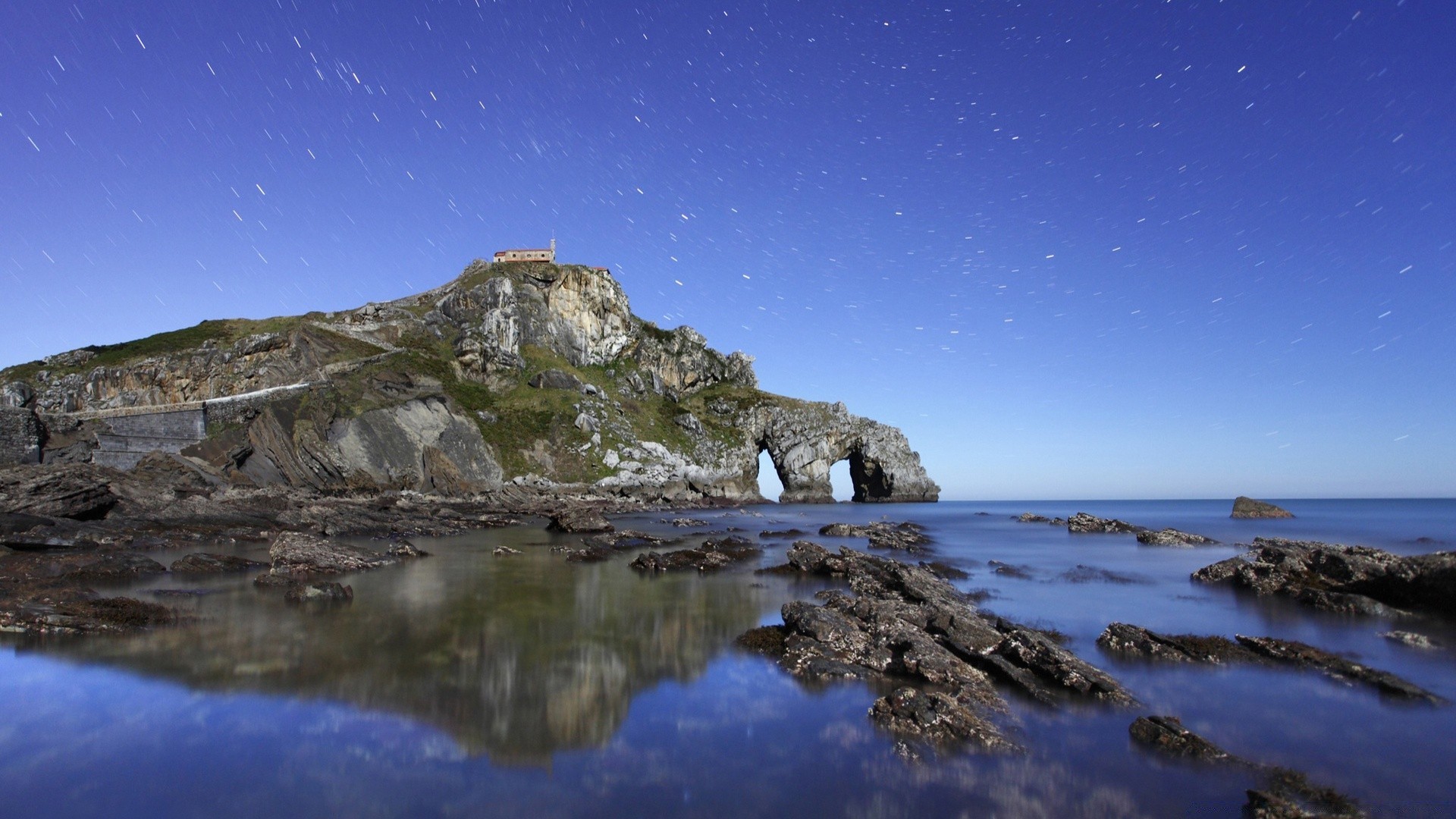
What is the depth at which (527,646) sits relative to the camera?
11969 mm

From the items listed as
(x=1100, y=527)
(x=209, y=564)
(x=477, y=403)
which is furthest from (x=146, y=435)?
(x=1100, y=527)

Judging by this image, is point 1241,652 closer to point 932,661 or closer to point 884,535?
point 932,661

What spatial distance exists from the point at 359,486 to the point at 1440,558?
63.3 metres

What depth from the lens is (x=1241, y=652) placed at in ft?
40.9

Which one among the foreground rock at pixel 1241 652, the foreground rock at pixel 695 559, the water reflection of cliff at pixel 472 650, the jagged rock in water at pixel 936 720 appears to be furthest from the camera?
the foreground rock at pixel 695 559

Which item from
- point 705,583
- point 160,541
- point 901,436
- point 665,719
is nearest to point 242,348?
point 160,541

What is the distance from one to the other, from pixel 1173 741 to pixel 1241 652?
6822 millimetres

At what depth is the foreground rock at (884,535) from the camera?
32.2 m

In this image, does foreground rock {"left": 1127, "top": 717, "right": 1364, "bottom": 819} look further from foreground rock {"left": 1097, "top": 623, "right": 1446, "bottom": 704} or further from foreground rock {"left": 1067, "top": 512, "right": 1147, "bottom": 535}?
foreground rock {"left": 1067, "top": 512, "right": 1147, "bottom": 535}

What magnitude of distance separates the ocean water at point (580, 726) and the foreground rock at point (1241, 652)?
0.55m

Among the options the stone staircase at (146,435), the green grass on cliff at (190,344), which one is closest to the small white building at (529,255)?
the green grass on cliff at (190,344)

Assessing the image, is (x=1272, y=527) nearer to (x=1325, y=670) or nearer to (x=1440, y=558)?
(x=1440, y=558)

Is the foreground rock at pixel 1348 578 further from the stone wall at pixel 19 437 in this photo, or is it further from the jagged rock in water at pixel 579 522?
the stone wall at pixel 19 437

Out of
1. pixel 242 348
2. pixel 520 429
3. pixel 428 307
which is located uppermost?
pixel 428 307
